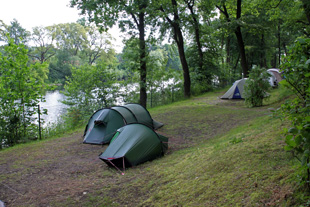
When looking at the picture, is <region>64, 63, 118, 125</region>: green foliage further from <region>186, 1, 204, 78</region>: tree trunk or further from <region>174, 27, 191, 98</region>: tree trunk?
<region>186, 1, 204, 78</region>: tree trunk

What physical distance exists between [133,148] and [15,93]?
7381 mm

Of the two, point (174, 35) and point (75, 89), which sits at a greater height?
point (174, 35)

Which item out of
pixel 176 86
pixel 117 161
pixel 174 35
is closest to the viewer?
pixel 117 161

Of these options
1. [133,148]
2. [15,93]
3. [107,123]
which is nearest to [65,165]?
[133,148]

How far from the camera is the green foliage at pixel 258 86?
13.1 metres

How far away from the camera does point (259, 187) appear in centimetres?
355

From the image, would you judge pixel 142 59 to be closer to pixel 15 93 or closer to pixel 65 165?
pixel 15 93

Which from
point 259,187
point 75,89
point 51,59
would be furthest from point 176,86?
point 51,59

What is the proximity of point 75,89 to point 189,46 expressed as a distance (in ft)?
44.1

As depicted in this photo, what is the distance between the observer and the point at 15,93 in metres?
11.6

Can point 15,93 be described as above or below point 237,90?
above

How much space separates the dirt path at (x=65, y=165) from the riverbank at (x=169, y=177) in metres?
0.02

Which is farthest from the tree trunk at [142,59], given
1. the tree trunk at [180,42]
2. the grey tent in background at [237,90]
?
the grey tent in background at [237,90]

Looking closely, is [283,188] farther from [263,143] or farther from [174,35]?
[174,35]
